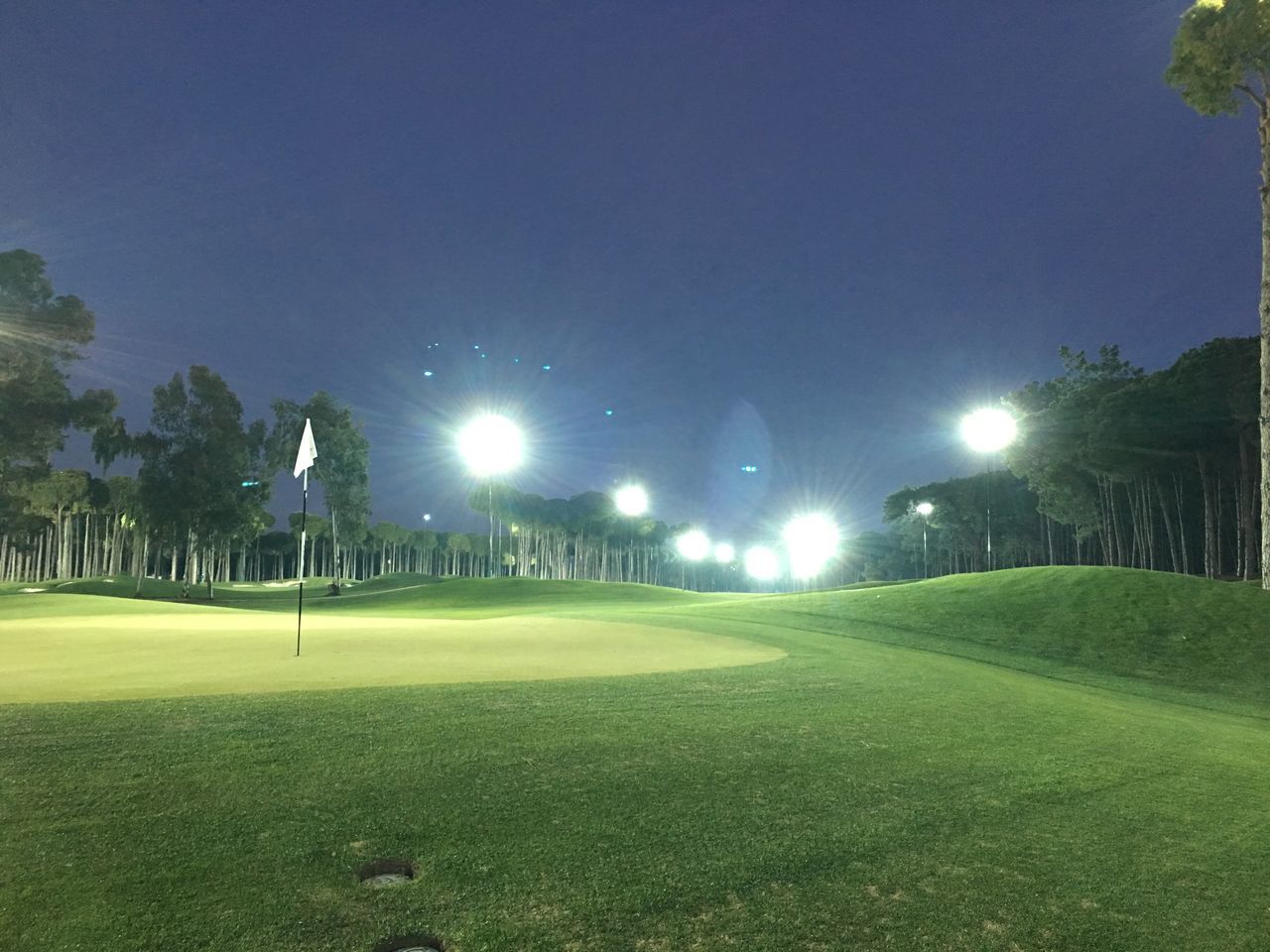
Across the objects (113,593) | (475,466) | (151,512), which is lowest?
(113,593)

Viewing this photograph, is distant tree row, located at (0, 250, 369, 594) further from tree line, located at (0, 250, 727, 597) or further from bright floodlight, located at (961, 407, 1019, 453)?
bright floodlight, located at (961, 407, 1019, 453)

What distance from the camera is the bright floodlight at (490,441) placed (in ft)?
214

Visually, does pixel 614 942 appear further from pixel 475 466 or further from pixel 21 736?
pixel 475 466

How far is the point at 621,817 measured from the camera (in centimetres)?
574

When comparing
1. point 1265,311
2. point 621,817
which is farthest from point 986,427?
→ point 621,817

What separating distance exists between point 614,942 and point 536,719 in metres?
4.29

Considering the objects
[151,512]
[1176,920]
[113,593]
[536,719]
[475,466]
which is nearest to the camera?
[1176,920]

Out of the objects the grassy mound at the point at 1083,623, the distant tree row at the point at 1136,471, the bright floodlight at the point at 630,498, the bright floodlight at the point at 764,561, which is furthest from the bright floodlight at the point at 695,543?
the grassy mound at the point at 1083,623

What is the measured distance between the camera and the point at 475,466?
223 ft

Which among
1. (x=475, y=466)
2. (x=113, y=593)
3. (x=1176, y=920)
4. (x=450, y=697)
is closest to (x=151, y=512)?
(x=113, y=593)

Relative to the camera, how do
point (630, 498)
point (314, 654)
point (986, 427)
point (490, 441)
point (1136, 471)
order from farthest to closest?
point (630, 498), point (490, 441), point (1136, 471), point (986, 427), point (314, 654)

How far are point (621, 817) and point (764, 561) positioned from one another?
13417 cm

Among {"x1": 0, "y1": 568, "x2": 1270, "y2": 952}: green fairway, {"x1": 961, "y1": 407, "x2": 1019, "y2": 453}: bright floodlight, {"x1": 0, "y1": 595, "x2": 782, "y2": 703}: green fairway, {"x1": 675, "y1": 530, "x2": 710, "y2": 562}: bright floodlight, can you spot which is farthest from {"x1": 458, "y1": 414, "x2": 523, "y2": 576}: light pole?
{"x1": 675, "y1": 530, "x2": 710, "y2": 562}: bright floodlight

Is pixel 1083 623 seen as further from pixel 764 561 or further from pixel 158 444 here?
pixel 764 561
